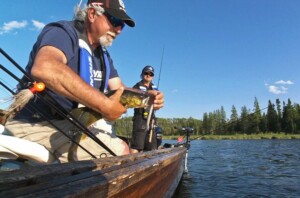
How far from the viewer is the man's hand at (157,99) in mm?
4030

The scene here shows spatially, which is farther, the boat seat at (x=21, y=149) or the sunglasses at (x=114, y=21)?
the sunglasses at (x=114, y=21)

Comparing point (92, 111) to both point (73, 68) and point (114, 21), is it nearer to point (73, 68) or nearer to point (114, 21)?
point (73, 68)

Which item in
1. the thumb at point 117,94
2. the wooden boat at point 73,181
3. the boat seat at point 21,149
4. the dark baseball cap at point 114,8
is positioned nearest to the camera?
the wooden boat at point 73,181

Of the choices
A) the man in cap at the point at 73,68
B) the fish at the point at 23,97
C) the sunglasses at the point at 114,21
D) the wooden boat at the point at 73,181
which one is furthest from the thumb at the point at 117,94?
the sunglasses at the point at 114,21

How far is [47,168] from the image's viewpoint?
2201 millimetres

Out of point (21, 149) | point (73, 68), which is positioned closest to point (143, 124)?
point (73, 68)

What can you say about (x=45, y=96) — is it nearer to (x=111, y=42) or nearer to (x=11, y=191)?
(x=111, y=42)

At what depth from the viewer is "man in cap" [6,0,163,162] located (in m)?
2.83

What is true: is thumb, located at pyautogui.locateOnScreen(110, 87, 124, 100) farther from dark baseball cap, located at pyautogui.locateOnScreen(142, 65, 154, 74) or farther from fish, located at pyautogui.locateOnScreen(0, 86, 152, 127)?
dark baseball cap, located at pyautogui.locateOnScreen(142, 65, 154, 74)

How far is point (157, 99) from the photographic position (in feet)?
13.4

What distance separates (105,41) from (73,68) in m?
0.57

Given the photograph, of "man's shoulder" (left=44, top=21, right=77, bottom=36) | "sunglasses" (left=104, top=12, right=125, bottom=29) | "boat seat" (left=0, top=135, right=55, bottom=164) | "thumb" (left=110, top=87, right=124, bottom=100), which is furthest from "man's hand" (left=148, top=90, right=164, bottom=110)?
"boat seat" (left=0, top=135, right=55, bottom=164)

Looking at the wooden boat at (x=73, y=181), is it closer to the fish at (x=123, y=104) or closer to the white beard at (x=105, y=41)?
the fish at (x=123, y=104)

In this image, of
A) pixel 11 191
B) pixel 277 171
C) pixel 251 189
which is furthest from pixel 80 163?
pixel 277 171
